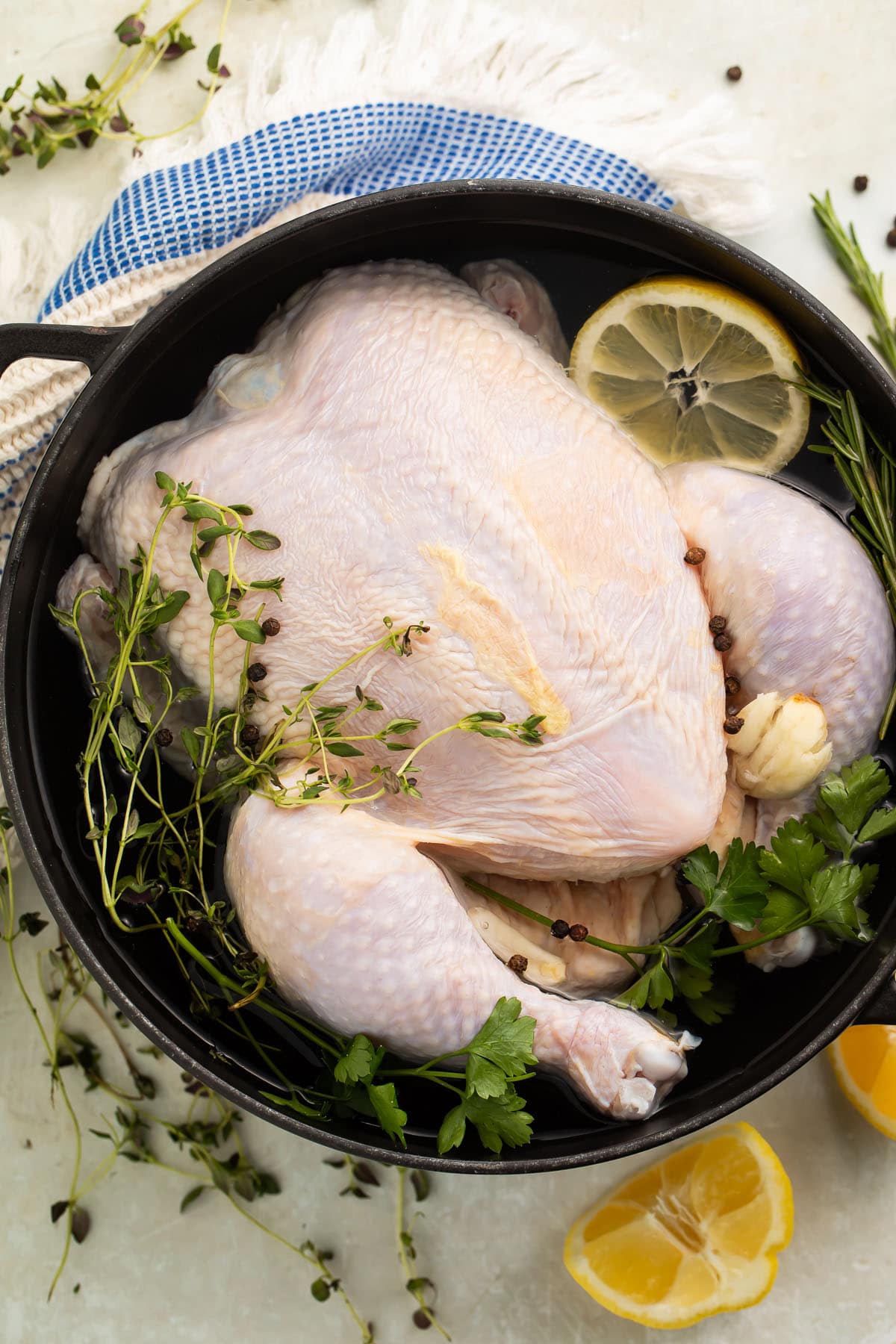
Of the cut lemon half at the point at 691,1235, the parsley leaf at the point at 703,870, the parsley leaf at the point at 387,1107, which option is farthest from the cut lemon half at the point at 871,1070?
the parsley leaf at the point at 387,1107

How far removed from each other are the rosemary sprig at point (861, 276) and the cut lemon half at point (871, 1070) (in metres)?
1.02

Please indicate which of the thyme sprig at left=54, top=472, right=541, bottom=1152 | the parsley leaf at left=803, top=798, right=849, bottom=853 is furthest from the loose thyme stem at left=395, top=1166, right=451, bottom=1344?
the parsley leaf at left=803, top=798, right=849, bottom=853

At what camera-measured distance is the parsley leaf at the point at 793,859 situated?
1.29 metres

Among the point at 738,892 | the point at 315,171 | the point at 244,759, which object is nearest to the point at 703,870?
the point at 738,892

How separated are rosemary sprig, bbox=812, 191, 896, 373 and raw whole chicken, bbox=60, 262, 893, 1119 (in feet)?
1.58

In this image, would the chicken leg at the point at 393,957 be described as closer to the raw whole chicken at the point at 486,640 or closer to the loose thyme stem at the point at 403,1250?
the raw whole chicken at the point at 486,640

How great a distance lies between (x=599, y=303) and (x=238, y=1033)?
114cm

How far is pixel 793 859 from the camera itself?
1.29m

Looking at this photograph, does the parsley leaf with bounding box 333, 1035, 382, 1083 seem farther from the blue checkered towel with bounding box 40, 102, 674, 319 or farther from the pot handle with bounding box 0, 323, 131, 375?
the blue checkered towel with bounding box 40, 102, 674, 319

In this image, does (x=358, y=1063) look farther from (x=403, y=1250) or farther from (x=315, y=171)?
(x=315, y=171)

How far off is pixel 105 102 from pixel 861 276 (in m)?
1.22

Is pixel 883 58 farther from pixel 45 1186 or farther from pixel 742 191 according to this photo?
pixel 45 1186

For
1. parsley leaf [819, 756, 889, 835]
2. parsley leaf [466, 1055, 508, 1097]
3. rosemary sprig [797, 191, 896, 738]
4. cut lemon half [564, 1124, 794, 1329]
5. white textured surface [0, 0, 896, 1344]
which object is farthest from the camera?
white textured surface [0, 0, 896, 1344]

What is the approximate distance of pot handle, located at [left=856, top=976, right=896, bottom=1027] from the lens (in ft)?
4.32
